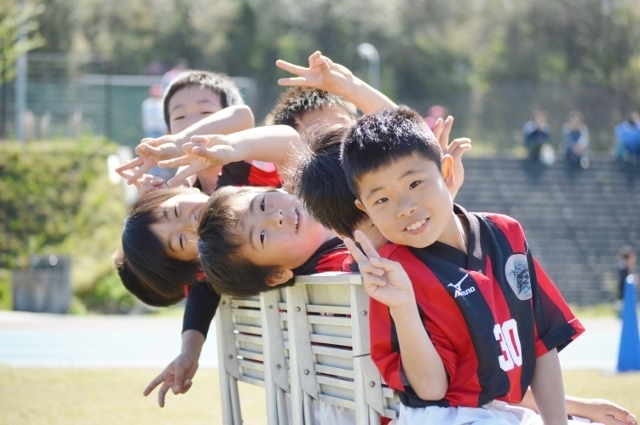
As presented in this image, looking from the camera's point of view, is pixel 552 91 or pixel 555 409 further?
pixel 552 91

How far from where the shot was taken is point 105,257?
16000 mm

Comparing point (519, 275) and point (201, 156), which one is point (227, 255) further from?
point (519, 275)

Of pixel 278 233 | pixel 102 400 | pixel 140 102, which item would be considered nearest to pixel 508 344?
pixel 278 233

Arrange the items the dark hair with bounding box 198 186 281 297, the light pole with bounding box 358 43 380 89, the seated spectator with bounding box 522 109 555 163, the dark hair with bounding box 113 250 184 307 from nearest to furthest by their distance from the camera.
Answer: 1. the dark hair with bounding box 198 186 281 297
2. the dark hair with bounding box 113 250 184 307
3. the seated spectator with bounding box 522 109 555 163
4. the light pole with bounding box 358 43 380 89

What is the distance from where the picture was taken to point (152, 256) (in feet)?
14.1

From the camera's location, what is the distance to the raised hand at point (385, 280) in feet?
8.95

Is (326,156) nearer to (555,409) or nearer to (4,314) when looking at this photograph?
(555,409)

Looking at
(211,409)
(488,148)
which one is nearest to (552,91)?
(488,148)

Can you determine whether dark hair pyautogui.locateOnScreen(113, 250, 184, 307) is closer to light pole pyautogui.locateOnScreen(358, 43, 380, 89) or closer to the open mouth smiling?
the open mouth smiling

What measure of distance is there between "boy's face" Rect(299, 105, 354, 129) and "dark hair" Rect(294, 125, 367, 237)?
98 centimetres

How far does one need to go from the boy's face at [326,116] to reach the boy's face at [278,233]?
2.96ft

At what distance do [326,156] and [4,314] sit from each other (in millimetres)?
10568

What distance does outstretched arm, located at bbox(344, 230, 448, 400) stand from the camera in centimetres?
273

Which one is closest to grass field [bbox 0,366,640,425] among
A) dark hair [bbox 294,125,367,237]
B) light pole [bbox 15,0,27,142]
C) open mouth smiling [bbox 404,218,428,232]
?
dark hair [bbox 294,125,367,237]
